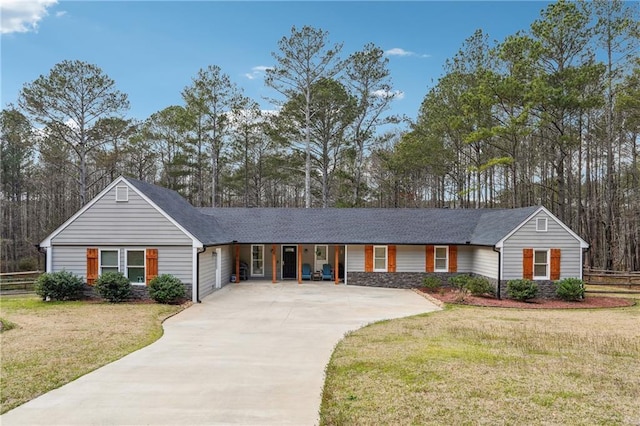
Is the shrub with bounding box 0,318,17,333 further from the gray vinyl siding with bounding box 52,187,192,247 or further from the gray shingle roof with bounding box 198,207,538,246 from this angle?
the gray shingle roof with bounding box 198,207,538,246

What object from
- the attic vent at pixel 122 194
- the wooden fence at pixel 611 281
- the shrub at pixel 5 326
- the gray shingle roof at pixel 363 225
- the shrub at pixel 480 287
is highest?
the attic vent at pixel 122 194

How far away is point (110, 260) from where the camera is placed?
53.8ft

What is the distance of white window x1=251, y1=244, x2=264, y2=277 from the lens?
23.5m

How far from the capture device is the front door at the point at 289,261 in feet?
76.5

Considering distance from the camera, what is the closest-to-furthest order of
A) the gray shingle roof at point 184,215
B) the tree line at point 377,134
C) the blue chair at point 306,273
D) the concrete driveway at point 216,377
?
the concrete driveway at point 216,377, the gray shingle roof at point 184,215, the blue chair at point 306,273, the tree line at point 377,134

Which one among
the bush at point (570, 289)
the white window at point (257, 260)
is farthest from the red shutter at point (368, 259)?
the bush at point (570, 289)

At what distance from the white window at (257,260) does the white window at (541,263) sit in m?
13.2

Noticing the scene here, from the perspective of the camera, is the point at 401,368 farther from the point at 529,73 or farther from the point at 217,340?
the point at 529,73

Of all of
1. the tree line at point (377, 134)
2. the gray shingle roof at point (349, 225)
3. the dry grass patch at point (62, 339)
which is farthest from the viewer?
the tree line at point (377, 134)

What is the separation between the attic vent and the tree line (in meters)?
12.0

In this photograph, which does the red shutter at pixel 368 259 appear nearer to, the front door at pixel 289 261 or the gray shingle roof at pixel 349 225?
the gray shingle roof at pixel 349 225

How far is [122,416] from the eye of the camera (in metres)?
5.39

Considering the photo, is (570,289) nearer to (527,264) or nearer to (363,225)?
(527,264)

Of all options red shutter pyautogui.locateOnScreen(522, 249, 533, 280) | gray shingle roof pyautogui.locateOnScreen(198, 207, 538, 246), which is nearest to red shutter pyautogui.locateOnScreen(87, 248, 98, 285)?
gray shingle roof pyautogui.locateOnScreen(198, 207, 538, 246)
